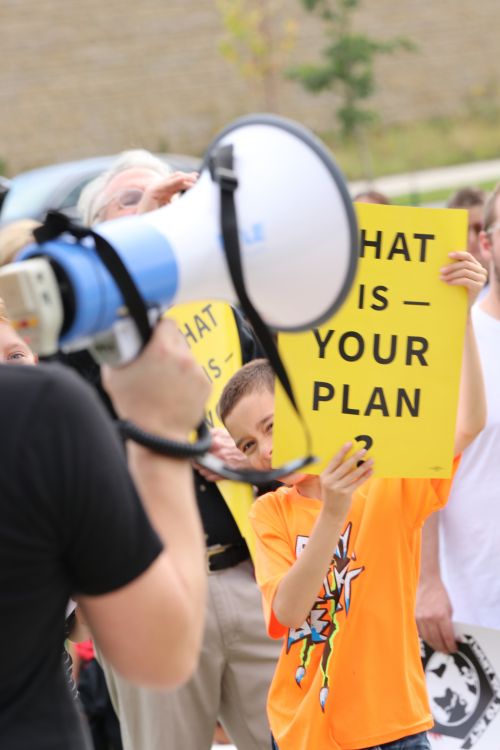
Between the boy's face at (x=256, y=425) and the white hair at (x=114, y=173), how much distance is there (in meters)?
0.95

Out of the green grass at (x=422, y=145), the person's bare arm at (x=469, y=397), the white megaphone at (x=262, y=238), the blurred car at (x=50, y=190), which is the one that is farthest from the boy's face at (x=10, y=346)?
the green grass at (x=422, y=145)

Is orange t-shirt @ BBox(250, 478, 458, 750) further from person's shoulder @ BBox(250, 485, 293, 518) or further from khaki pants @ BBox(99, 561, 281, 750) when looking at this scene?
khaki pants @ BBox(99, 561, 281, 750)

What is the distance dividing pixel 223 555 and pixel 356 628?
2.41ft

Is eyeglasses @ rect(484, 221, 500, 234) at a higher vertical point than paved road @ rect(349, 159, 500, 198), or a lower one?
higher

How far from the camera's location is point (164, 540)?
141 centimetres

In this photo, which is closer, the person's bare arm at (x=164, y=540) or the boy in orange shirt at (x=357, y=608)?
the person's bare arm at (x=164, y=540)

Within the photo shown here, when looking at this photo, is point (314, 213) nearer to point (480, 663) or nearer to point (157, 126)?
point (480, 663)

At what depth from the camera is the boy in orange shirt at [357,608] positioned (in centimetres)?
231

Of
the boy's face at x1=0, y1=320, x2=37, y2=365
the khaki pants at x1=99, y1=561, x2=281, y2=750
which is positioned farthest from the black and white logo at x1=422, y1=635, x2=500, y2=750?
the boy's face at x1=0, y1=320, x2=37, y2=365

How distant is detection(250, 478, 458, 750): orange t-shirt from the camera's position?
2324 millimetres

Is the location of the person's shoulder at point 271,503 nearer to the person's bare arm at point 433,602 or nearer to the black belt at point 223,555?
the black belt at point 223,555

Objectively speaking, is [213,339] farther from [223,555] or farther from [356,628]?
[356,628]

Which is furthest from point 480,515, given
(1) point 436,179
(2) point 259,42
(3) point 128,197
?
(2) point 259,42

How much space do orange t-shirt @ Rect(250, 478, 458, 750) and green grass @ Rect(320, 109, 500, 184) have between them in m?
23.7
